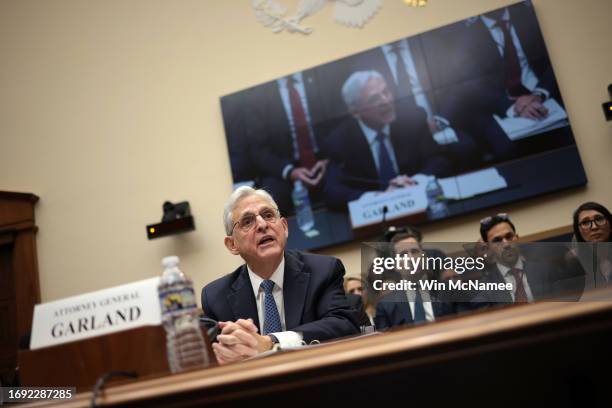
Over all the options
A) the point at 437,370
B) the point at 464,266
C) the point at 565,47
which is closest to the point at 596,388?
the point at 437,370

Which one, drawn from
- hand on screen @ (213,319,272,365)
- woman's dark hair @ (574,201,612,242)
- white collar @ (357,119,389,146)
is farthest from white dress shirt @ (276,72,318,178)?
hand on screen @ (213,319,272,365)

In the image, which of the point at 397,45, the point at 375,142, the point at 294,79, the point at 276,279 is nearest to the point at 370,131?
the point at 375,142

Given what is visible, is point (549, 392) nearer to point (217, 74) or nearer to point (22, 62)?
point (217, 74)

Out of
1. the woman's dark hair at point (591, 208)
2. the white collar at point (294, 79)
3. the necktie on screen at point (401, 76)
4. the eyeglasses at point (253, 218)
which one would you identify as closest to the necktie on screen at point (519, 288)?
the eyeglasses at point (253, 218)

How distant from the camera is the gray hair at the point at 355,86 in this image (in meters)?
5.34

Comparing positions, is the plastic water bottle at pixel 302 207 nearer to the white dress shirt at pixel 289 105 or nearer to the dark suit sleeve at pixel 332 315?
the white dress shirt at pixel 289 105

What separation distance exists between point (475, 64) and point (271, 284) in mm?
3621

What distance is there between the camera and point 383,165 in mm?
5172

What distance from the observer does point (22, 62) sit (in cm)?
657

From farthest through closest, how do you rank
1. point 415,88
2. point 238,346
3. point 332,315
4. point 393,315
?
1. point 415,88
2. point 393,315
3. point 332,315
4. point 238,346

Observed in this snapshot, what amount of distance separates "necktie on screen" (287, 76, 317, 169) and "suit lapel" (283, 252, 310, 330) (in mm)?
3209

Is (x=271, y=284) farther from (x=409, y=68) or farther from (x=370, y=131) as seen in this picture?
(x=409, y=68)

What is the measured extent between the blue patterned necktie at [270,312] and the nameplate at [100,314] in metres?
0.92

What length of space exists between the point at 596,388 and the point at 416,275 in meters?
0.42
